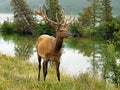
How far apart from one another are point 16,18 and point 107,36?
22.0 m

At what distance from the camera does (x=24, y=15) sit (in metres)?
76.2

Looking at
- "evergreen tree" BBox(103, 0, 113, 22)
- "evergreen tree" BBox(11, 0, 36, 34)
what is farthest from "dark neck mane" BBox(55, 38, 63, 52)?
"evergreen tree" BBox(11, 0, 36, 34)

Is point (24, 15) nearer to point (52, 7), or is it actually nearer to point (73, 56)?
point (52, 7)

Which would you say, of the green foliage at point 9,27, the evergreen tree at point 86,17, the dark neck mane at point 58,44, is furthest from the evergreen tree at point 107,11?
the dark neck mane at point 58,44

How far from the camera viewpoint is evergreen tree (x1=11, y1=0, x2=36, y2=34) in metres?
75.8

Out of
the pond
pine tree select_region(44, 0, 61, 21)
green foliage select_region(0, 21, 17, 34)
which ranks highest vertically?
pine tree select_region(44, 0, 61, 21)

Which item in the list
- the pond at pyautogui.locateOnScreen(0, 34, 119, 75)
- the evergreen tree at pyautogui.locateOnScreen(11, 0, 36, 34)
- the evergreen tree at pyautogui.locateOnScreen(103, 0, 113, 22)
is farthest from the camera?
the evergreen tree at pyautogui.locateOnScreen(11, 0, 36, 34)

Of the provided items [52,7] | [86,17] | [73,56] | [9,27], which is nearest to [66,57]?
[73,56]

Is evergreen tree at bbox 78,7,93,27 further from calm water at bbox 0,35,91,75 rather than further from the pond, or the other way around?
calm water at bbox 0,35,91,75

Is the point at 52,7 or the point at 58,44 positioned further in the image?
the point at 52,7

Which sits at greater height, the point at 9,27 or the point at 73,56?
the point at 73,56

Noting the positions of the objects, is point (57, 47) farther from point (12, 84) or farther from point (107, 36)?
point (107, 36)

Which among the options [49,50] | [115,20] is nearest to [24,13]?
[115,20]

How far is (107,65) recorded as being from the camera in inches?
792
